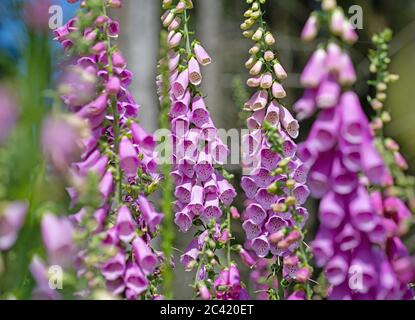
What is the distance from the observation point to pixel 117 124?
1181mm

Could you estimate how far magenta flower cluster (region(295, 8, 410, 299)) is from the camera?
39.7 inches

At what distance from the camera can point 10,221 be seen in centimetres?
98

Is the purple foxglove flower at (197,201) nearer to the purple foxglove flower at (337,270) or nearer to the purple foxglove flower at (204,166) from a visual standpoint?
the purple foxglove flower at (204,166)

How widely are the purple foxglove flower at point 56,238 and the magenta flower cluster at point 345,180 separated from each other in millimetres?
333

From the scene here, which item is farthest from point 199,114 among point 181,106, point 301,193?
point 301,193

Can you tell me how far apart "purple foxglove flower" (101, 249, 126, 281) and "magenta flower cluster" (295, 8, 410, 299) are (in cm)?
27

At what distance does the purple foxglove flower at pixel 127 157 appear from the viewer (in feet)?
3.76

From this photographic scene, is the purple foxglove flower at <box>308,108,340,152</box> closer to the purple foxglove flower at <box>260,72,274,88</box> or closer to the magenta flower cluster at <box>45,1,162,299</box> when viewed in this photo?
A: the magenta flower cluster at <box>45,1,162,299</box>

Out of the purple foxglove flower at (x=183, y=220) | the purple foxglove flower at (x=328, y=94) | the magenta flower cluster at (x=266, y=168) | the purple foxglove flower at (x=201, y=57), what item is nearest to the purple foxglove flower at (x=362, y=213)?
the purple foxglove flower at (x=328, y=94)

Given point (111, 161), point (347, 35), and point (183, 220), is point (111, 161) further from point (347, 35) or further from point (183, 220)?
point (347, 35)

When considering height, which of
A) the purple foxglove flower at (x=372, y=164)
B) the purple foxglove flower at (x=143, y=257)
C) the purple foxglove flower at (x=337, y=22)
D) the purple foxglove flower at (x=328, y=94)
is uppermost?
the purple foxglove flower at (x=337, y=22)

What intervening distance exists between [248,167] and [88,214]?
486mm

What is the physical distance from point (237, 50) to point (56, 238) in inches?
115
